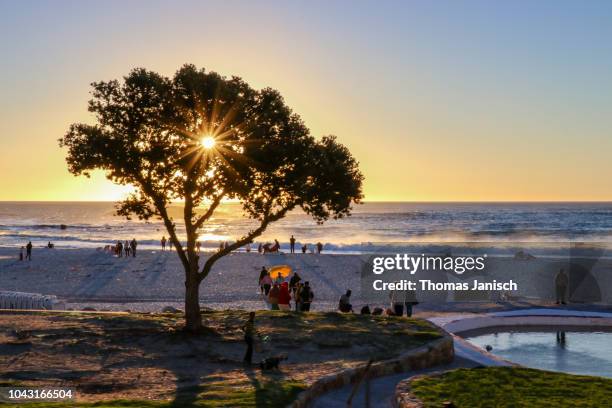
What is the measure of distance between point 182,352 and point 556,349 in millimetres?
13501

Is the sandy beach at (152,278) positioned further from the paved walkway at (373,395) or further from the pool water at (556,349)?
the paved walkway at (373,395)

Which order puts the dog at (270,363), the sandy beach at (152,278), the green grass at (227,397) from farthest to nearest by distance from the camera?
the sandy beach at (152,278) → the dog at (270,363) → the green grass at (227,397)

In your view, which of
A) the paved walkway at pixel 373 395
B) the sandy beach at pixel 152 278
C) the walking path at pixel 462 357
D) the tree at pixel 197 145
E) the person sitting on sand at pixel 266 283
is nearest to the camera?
the paved walkway at pixel 373 395

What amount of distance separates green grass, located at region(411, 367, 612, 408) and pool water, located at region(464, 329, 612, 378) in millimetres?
4637

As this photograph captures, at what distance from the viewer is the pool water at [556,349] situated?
69.7 ft

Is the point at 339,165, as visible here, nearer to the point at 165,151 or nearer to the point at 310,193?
the point at 310,193

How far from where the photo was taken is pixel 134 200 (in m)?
22.1

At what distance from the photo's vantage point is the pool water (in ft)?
69.7

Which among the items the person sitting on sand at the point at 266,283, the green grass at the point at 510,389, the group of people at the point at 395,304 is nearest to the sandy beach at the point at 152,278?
the person sitting on sand at the point at 266,283

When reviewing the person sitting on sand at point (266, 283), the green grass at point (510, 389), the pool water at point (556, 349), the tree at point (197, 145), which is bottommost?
the pool water at point (556, 349)

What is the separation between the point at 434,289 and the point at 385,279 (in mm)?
5666

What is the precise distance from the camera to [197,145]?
838 inches

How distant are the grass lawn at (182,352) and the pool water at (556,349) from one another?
3560 millimetres

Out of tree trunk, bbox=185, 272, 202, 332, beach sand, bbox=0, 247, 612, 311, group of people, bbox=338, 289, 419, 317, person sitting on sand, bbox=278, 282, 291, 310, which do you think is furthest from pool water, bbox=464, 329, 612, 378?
tree trunk, bbox=185, 272, 202, 332
